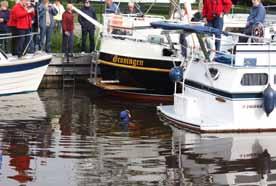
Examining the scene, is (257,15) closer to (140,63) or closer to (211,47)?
(211,47)

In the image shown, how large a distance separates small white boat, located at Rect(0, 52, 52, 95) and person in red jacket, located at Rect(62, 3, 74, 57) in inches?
71.8

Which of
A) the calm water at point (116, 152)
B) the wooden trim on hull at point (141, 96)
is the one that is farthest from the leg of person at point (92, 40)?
the calm water at point (116, 152)

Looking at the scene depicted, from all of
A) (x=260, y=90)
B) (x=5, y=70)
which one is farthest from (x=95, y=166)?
(x=5, y=70)

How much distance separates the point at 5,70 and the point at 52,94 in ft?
5.42

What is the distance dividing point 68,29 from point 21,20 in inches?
92.6

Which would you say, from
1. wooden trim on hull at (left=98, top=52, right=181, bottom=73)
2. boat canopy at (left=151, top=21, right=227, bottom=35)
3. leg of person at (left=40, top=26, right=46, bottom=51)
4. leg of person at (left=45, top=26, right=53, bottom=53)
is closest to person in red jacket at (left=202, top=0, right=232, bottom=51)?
boat canopy at (left=151, top=21, right=227, bottom=35)

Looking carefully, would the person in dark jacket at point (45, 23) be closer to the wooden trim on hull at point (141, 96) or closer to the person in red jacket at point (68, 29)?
the person in red jacket at point (68, 29)

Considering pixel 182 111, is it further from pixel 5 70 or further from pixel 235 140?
pixel 5 70

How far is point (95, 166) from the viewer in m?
13.2

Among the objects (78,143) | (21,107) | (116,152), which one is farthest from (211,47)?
(21,107)

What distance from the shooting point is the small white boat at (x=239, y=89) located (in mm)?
16297

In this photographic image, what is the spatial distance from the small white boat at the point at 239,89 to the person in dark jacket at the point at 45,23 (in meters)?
7.95

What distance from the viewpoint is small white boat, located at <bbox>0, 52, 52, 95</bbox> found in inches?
843

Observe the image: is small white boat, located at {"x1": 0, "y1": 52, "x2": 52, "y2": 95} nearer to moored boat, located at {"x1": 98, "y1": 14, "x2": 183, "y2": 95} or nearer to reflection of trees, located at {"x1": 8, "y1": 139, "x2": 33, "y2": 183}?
moored boat, located at {"x1": 98, "y1": 14, "x2": 183, "y2": 95}
